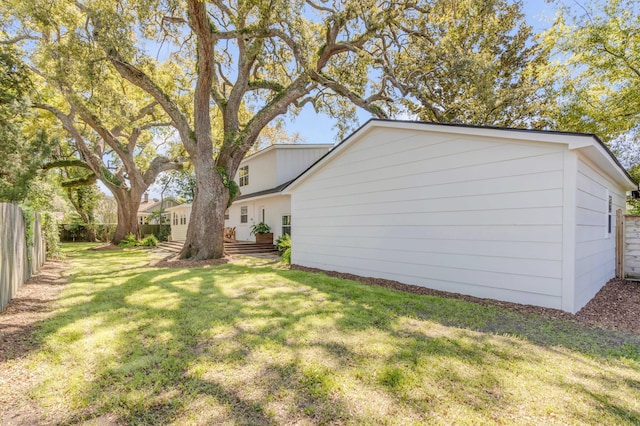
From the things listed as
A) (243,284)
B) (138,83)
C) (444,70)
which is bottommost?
(243,284)

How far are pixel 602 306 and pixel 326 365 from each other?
214 inches

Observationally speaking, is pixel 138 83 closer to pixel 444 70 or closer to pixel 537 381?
pixel 444 70

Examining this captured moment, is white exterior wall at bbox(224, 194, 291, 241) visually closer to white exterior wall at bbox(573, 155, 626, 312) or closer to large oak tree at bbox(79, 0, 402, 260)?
large oak tree at bbox(79, 0, 402, 260)

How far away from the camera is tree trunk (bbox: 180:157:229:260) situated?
10.7 m

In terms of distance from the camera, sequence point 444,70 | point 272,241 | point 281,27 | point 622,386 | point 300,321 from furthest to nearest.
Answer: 1. point 272,241
2. point 444,70
3. point 281,27
4. point 300,321
5. point 622,386

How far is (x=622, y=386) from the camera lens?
2.76m

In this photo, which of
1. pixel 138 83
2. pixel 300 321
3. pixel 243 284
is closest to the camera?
pixel 300 321

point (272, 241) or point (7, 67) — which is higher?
point (7, 67)

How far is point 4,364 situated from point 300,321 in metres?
3.17

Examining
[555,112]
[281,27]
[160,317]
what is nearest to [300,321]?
[160,317]

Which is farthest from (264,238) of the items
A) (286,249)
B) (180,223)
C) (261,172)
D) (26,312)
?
(180,223)

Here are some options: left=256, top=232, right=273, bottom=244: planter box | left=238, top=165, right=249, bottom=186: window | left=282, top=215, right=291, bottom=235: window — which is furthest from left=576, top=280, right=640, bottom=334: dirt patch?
left=238, top=165, right=249, bottom=186: window

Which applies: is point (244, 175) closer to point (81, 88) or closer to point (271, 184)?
point (271, 184)

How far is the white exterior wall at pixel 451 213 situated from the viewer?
4.96 m
